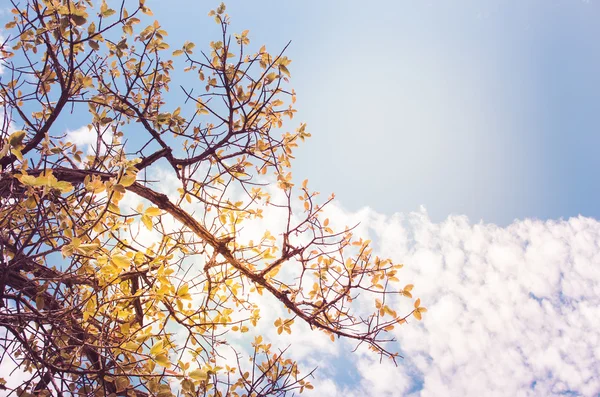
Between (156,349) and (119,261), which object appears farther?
(156,349)

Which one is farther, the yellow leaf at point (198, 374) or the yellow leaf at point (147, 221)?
the yellow leaf at point (147, 221)

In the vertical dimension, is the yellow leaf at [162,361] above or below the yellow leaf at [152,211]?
below

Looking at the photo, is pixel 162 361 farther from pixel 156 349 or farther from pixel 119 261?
pixel 119 261

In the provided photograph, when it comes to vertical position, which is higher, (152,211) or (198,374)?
(152,211)

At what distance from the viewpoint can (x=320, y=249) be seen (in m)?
2.96

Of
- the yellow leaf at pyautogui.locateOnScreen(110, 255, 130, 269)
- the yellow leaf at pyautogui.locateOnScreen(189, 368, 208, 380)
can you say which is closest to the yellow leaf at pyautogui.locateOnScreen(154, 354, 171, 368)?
the yellow leaf at pyautogui.locateOnScreen(189, 368, 208, 380)

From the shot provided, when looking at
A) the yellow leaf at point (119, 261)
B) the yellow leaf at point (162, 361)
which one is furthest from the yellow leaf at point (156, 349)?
the yellow leaf at point (119, 261)

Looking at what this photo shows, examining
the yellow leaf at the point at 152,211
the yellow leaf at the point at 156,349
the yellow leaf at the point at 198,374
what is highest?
the yellow leaf at the point at 152,211

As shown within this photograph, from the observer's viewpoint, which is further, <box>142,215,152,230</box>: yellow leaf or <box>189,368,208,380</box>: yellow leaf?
<box>142,215,152,230</box>: yellow leaf

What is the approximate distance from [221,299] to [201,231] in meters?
0.80

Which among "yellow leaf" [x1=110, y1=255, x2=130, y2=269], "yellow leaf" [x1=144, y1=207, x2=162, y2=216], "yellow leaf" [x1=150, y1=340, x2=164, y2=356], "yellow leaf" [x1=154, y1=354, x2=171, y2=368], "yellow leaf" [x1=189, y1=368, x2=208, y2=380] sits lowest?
"yellow leaf" [x1=189, y1=368, x2=208, y2=380]

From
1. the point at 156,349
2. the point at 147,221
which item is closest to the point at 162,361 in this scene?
the point at 156,349

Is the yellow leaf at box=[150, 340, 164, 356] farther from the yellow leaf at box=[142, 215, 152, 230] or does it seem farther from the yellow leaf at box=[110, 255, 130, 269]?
the yellow leaf at box=[142, 215, 152, 230]

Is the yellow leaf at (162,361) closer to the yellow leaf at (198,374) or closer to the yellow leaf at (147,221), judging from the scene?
the yellow leaf at (198,374)
